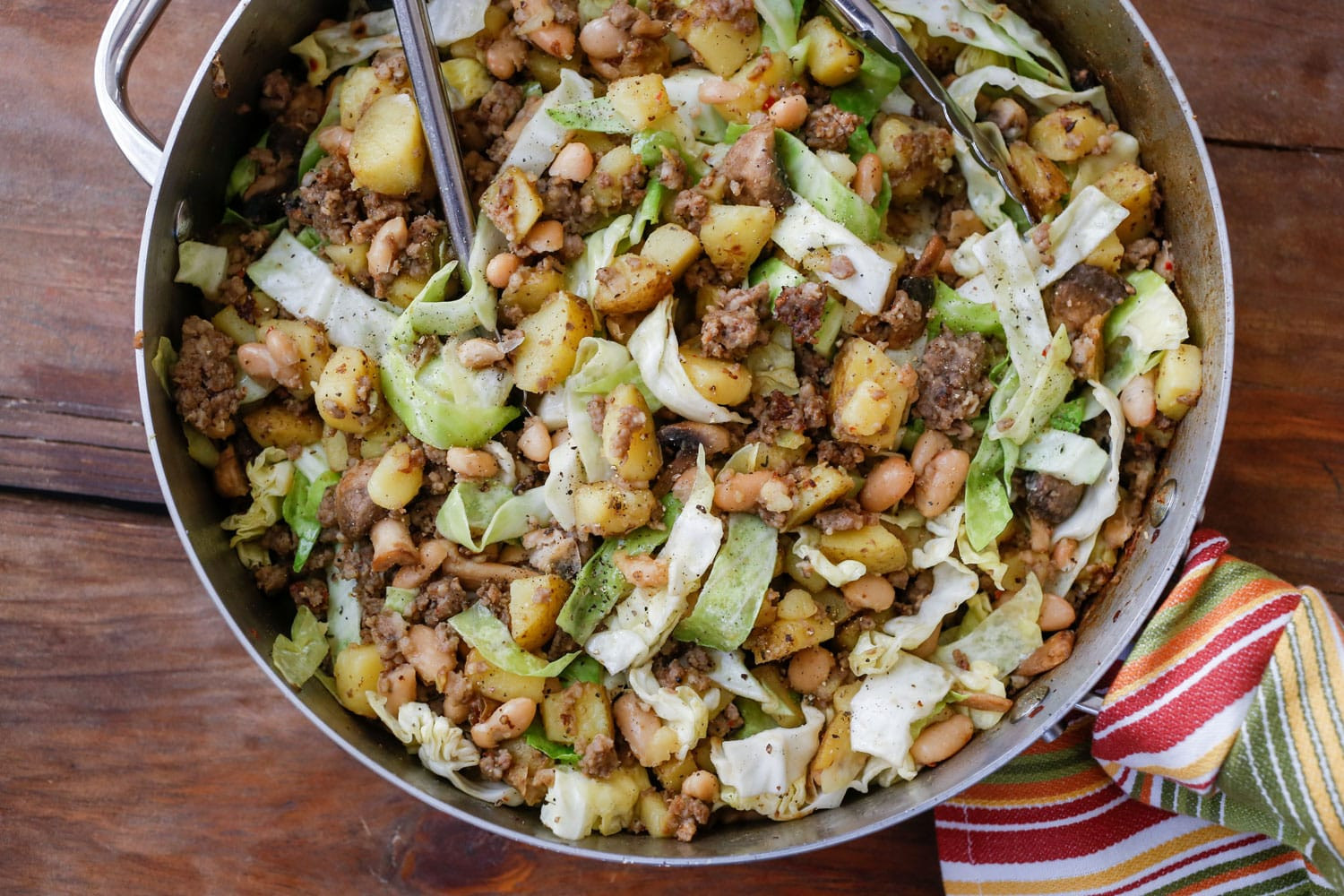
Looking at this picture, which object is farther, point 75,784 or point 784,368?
point 75,784

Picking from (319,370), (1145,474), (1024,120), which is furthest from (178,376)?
(1145,474)

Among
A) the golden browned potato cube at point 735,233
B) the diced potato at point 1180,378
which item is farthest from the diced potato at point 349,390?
the diced potato at point 1180,378

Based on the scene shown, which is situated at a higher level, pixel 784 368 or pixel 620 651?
pixel 784 368

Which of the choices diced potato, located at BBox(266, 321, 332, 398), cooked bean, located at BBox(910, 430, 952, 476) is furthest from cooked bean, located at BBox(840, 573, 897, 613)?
diced potato, located at BBox(266, 321, 332, 398)

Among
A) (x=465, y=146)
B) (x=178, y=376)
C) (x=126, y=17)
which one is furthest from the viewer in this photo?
(x=465, y=146)

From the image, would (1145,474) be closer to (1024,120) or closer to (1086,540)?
(1086,540)

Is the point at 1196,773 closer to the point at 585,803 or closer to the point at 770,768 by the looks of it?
the point at 770,768

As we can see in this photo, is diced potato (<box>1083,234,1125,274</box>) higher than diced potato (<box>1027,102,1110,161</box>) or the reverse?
the reverse

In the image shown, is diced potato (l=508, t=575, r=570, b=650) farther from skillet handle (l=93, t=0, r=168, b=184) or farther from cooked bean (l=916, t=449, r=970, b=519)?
skillet handle (l=93, t=0, r=168, b=184)
